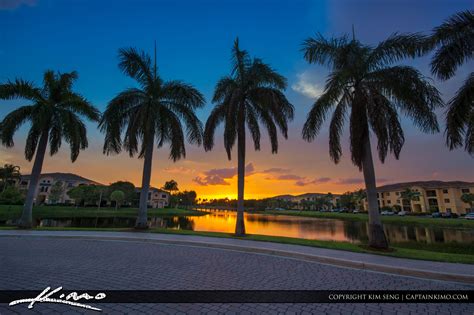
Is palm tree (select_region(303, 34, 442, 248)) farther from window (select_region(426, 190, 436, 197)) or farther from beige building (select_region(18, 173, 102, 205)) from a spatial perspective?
beige building (select_region(18, 173, 102, 205))

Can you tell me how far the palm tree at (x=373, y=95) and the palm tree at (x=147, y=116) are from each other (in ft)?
30.7

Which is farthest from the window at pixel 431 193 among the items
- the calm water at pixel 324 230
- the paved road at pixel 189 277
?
the paved road at pixel 189 277

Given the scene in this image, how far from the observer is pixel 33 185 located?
15.9 meters

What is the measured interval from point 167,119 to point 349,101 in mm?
12217

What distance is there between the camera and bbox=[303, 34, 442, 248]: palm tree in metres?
10.4

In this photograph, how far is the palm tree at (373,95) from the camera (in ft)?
34.2

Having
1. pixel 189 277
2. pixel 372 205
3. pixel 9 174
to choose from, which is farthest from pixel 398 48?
pixel 9 174

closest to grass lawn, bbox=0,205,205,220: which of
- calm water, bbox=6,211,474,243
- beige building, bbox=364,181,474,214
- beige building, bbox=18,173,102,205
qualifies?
calm water, bbox=6,211,474,243

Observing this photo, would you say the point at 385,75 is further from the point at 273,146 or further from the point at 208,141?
the point at 208,141

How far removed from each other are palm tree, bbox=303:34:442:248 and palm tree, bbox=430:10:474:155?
2.61ft

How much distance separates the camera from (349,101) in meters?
12.1

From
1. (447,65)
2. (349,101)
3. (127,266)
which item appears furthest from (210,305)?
(447,65)

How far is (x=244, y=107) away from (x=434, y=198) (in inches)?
3234

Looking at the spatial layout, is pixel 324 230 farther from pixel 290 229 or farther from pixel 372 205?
pixel 372 205
